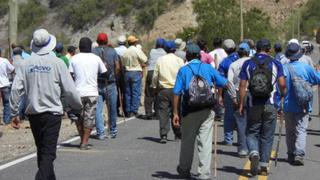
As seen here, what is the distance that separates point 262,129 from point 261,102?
38 centimetres

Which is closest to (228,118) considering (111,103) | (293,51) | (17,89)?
(293,51)

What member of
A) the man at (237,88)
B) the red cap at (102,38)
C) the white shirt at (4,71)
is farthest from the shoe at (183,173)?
the white shirt at (4,71)

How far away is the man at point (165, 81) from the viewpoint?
1344 cm

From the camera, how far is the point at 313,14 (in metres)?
92.3

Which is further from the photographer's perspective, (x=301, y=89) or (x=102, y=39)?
(x=102, y=39)

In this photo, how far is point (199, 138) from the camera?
966cm

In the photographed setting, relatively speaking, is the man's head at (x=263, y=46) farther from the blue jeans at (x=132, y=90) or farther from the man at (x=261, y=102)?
the blue jeans at (x=132, y=90)

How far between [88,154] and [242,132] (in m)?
2.56

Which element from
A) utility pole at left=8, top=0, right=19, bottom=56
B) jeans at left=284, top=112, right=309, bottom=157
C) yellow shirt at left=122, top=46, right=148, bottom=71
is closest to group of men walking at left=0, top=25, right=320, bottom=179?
jeans at left=284, top=112, right=309, bottom=157

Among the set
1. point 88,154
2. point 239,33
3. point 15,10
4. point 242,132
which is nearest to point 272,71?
point 242,132

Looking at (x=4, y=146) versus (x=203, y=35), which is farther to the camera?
(x=203, y=35)

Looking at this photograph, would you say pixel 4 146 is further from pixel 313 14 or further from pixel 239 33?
pixel 313 14

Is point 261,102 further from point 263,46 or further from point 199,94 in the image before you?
point 199,94

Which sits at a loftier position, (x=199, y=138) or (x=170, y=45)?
(x=170, y=45)
